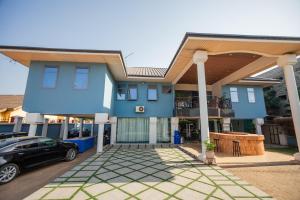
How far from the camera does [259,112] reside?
15.4 m

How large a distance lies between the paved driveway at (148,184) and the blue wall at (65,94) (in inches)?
174

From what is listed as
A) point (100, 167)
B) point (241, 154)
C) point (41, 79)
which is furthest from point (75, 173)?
point (241, 154)

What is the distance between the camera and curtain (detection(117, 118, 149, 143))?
13906 millimetres

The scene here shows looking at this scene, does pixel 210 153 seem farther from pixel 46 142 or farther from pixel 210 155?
pixel 46 142

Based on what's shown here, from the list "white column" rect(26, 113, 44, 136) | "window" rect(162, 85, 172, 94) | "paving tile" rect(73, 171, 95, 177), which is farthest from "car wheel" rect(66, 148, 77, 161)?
"window" rect(162, 85, 172, 94)

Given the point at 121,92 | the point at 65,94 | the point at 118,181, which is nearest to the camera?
the point at 118,181

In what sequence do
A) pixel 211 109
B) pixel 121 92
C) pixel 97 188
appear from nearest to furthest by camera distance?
pixel 97 188 → pixel 211 109 → pixel 121 92

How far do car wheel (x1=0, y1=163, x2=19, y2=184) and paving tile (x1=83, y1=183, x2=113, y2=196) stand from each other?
319 centimetres

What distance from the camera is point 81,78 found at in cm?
1020

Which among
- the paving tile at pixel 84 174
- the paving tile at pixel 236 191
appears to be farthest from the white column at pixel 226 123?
the paving tile at pixel 84 174

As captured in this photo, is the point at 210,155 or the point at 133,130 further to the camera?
the point at 133,130

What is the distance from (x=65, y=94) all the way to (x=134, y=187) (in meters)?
8.15

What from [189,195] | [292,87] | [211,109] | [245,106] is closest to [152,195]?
Answer: [189,195]

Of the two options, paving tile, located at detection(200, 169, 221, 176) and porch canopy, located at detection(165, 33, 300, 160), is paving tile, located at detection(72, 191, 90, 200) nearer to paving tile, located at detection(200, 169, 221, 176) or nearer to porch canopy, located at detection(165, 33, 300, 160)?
paving tile, located at detection(200, 169, 221, 176)
